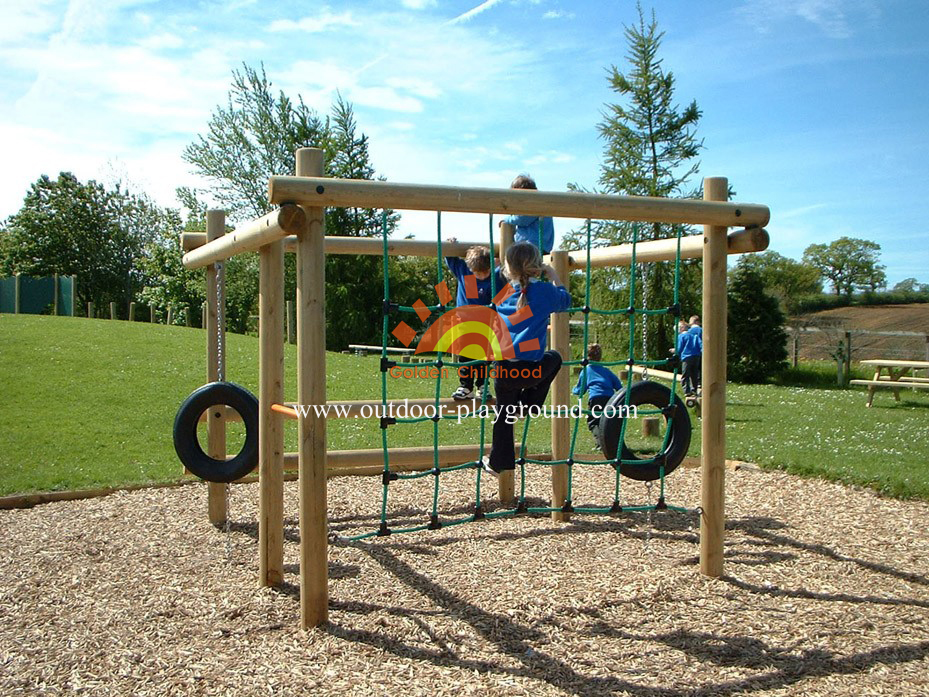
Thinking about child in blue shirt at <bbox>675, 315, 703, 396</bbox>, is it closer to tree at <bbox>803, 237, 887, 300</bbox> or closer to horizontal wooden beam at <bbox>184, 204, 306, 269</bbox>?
horizontal wooden beam at <bbox>184, 204, 306, 269</bbox>

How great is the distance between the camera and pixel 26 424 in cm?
931

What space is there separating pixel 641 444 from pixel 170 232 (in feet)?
106

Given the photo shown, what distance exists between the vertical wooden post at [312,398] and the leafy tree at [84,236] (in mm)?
39921

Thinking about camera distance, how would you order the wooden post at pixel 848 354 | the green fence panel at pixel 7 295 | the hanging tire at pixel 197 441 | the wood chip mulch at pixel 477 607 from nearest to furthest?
the wood chip mulch at pixel 477 607 → the hanging tire at pixel 197 441 → the wooden post at pixel 848 354 → the green fence panel at pixel 7 295

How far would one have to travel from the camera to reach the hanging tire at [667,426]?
16.0 feet

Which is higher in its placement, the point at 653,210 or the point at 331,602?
the point at 653,210

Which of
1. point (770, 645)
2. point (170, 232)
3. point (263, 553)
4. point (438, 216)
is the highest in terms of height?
point (170, 232)

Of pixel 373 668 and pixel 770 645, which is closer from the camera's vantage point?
pixel 373 668

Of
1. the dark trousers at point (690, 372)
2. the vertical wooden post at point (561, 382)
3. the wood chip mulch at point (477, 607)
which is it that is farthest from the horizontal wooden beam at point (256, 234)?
the dark trousers at point (690, 372)

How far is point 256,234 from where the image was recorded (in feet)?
12.7

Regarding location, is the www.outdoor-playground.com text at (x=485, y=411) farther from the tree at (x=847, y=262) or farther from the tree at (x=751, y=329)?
the tree at (x=847, y=262)

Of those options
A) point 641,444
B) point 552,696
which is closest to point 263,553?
point 552,696

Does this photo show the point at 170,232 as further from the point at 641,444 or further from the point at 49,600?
the point at 49,600

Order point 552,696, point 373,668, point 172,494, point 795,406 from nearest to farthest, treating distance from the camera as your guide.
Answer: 1. point 552,696
2. point 373,668
3. point 172,494
4. point 795,406
